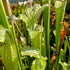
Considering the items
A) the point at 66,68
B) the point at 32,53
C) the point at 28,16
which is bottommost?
the point at 66,68

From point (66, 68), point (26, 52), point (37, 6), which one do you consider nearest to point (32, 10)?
point (37, 6)

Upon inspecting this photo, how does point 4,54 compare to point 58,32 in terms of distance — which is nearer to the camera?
point 4,54

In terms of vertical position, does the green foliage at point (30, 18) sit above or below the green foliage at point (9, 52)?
above

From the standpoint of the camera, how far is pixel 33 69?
38cm

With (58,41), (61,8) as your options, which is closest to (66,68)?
(58,41)

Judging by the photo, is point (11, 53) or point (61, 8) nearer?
point (11, 53)

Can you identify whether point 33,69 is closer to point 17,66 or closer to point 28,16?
point 17,66

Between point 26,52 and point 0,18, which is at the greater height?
point 0,18

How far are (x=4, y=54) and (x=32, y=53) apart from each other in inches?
3.1

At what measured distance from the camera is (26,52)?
12.7 inches

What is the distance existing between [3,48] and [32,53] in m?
0.09

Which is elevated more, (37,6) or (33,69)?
(37,6)

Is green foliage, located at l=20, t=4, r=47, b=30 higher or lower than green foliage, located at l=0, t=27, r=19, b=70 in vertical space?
higher

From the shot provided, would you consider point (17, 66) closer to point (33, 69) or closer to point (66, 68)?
point (33, 69)
